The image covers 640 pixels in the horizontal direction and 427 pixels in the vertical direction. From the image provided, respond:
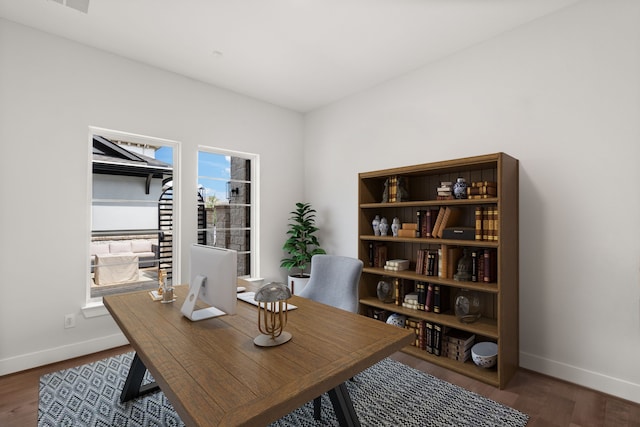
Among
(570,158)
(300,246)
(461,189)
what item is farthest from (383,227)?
(570,158)

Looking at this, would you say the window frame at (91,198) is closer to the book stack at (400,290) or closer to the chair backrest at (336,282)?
the chair backrest at (336,282)

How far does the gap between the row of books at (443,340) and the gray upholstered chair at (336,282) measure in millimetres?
924

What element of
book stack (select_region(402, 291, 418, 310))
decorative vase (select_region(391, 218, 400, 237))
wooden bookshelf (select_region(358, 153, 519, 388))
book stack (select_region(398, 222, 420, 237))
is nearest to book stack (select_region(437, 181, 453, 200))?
wooden bookshelf (select_region(358, 153, 519, 388))

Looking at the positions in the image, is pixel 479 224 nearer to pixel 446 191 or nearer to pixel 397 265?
pixel 446 191

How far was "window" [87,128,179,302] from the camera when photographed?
3.04 meters

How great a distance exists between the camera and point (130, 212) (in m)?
3.21

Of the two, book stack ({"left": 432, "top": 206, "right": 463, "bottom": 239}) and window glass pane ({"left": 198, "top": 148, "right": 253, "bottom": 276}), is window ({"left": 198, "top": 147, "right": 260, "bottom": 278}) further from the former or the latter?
book stack ({"left": 432, "top": 206, "right": 463, "bottom": 239})

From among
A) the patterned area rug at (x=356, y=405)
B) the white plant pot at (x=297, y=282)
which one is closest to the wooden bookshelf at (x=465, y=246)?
the patterned area rug at (x=356, y=405)

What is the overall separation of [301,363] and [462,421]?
1335mm

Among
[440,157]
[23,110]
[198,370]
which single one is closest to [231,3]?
[23,110]

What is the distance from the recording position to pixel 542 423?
1874mm

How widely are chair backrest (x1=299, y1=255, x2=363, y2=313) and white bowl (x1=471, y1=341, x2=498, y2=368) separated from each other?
41.6 inches

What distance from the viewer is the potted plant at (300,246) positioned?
4062 mm

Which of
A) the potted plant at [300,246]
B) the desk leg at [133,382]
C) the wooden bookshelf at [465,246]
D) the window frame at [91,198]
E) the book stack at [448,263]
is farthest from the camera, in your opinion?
the potted plant at [300,246]
